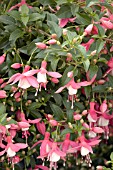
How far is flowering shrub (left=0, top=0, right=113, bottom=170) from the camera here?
1186 millimetres

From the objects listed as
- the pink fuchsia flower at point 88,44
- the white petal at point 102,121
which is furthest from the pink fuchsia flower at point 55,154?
the pink fuchsia flower at point 88,44

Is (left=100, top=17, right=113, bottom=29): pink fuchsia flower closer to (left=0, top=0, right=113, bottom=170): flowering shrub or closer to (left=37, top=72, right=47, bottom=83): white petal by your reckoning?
(left=0, top=0, right=113, bottom=170): flowering shrub

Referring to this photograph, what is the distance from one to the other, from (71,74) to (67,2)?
0.26m

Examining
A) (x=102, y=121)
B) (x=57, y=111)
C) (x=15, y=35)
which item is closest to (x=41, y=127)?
(x=57, y=111)

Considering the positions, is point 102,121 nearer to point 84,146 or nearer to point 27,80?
point 84,146

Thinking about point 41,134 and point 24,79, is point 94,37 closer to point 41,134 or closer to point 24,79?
point 24,79

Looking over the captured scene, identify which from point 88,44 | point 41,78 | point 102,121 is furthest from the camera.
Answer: point 102,121

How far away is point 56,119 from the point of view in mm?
1334

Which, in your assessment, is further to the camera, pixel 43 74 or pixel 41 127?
pixel 41 127

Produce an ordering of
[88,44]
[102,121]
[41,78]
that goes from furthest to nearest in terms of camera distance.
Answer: [102,121]
[88,44]
[41,78]

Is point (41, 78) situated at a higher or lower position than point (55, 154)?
higher

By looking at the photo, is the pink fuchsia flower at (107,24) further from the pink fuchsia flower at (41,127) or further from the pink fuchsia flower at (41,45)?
the pink fuchsia flower at (41,127)

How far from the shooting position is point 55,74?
118 cm

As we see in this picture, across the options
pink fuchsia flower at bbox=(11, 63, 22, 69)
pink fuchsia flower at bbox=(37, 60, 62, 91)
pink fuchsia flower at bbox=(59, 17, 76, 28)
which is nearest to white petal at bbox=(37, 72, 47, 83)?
pink fuchsia flower at bbox=(37, 60, 62, 91)
